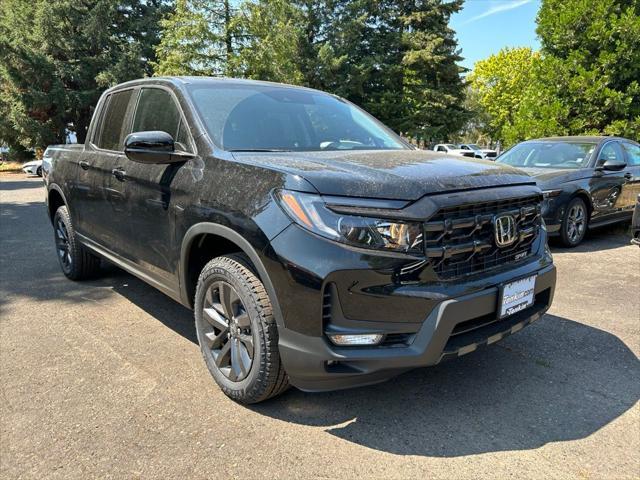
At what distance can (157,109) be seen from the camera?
138 inches

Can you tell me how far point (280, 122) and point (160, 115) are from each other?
0.87m

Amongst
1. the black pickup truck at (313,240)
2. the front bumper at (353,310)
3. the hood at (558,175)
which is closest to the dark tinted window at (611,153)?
the hood at (558,175)

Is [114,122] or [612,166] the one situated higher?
[114,122]

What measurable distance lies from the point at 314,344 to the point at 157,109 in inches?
87.9

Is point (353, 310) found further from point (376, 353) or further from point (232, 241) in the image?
point (232, 241)

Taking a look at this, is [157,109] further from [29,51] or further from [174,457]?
[29,51]

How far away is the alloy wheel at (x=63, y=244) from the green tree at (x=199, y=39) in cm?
1791

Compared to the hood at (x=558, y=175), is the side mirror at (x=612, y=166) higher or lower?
higher

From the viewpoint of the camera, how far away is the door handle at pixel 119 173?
3573 mm

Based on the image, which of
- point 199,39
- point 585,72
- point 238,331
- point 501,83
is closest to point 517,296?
point 238,331

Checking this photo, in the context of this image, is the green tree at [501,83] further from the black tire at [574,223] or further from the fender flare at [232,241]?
the fender flare at [232,241]

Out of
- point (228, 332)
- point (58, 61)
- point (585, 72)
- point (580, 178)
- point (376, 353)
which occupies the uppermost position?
point (58, 61)

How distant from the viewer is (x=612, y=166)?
673cm

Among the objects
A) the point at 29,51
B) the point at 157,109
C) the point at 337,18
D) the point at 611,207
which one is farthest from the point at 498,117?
the point at 157,109
